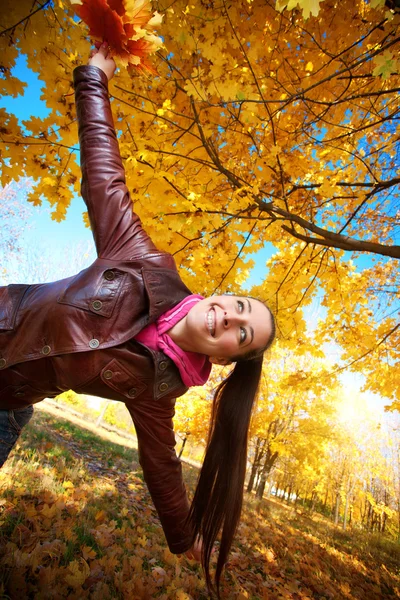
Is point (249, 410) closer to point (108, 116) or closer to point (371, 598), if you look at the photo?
point (108, 116)

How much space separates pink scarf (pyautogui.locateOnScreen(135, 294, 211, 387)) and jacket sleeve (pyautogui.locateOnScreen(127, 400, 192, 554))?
0.19 m

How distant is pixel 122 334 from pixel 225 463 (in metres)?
1.08

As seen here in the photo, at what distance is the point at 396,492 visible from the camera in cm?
2084

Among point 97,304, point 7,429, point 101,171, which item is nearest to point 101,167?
point 101,171

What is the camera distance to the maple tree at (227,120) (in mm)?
1822

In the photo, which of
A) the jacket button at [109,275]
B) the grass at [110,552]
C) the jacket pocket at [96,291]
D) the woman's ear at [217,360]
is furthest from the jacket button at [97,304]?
the grass at [110,552]

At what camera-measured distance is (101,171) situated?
139cm

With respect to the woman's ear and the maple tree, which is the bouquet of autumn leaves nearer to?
the maple tree

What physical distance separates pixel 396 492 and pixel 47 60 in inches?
1140

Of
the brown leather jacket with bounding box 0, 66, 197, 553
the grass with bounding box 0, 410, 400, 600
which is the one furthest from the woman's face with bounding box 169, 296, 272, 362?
the grass with bounding box 0, 410, 400, 600

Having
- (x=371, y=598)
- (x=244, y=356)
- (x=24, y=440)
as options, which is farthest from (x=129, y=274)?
(x=371, y=598)

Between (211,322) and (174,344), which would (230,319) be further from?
(174,344)

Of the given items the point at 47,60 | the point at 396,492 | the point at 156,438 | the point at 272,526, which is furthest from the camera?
the point at 396,492

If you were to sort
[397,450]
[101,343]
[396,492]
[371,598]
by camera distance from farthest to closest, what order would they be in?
[397,450], [396,492], [371,598], [101,343]
